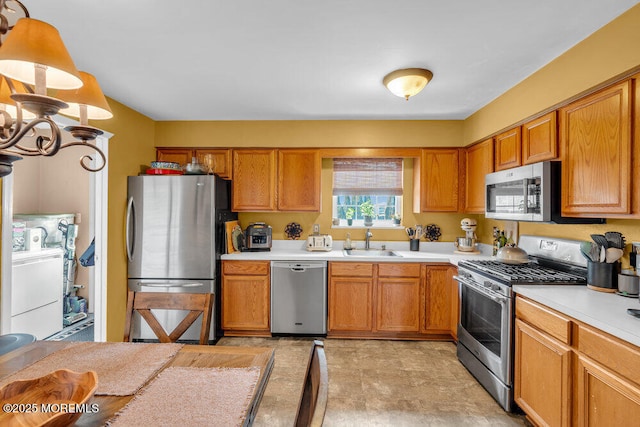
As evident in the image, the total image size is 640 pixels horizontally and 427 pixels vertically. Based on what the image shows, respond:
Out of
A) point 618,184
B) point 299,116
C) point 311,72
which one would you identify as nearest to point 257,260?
point 299,116

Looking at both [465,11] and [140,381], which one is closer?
[140,381]

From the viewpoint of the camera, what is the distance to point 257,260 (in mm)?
3322

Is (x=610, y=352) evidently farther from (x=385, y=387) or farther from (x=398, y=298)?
(x=398, y=298)

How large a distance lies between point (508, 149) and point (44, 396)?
3.32 meters

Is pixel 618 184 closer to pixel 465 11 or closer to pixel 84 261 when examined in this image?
pixel 465 11

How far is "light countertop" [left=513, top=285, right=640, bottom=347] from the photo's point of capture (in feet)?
4.47

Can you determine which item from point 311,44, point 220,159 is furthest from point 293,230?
point 311,44

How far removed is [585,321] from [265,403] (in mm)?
2020

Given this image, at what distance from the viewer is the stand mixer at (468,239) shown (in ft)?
11.8

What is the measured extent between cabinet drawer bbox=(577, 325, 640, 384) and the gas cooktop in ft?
1.80

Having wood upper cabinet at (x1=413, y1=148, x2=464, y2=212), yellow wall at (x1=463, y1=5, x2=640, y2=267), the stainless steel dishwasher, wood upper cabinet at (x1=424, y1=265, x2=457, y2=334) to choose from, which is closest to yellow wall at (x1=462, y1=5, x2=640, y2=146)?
yellow wall at (x1=463, y1=5, x2=640, y2=267)

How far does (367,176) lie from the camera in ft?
13.0

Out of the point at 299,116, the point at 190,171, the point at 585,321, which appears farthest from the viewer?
the point at 299,116

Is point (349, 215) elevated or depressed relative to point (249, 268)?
elevated
